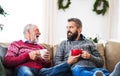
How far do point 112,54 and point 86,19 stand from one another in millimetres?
1349

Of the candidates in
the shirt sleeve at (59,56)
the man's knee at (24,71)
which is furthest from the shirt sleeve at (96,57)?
the man's knee at (24,71)

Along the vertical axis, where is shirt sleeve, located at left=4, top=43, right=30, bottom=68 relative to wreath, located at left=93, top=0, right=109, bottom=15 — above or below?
below

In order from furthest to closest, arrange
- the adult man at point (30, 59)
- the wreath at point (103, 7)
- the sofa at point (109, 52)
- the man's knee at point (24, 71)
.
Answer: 1. the wreath at point (103, 7)
2. the sofa at point (109, 52)
3. the adult man at point (30, 59)
4. the man's knee at point (24, 71)

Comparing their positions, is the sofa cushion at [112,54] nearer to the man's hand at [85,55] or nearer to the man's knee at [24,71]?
the man's hand at [85,55]

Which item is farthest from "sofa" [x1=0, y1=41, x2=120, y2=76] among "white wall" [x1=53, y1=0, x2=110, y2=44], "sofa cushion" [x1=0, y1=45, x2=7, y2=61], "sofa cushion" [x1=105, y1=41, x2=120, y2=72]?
"white wall" [x1=53, y1=0, x2=110, y2=44]

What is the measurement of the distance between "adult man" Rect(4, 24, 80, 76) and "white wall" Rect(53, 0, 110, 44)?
1.37 metres

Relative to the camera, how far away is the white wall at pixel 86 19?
436 cm

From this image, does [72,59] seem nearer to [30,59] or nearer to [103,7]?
[30,59]

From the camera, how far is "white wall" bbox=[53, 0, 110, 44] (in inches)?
172

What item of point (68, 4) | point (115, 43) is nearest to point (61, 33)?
point (68, 4)

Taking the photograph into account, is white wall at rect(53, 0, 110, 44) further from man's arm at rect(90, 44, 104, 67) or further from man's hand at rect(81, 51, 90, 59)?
man's hand at rect(81, 51, 90, 59)

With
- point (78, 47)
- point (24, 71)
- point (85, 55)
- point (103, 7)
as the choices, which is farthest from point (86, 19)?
point (24, 71)

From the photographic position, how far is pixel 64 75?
2.60 metres

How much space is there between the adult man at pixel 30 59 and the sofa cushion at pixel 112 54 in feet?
2.02
